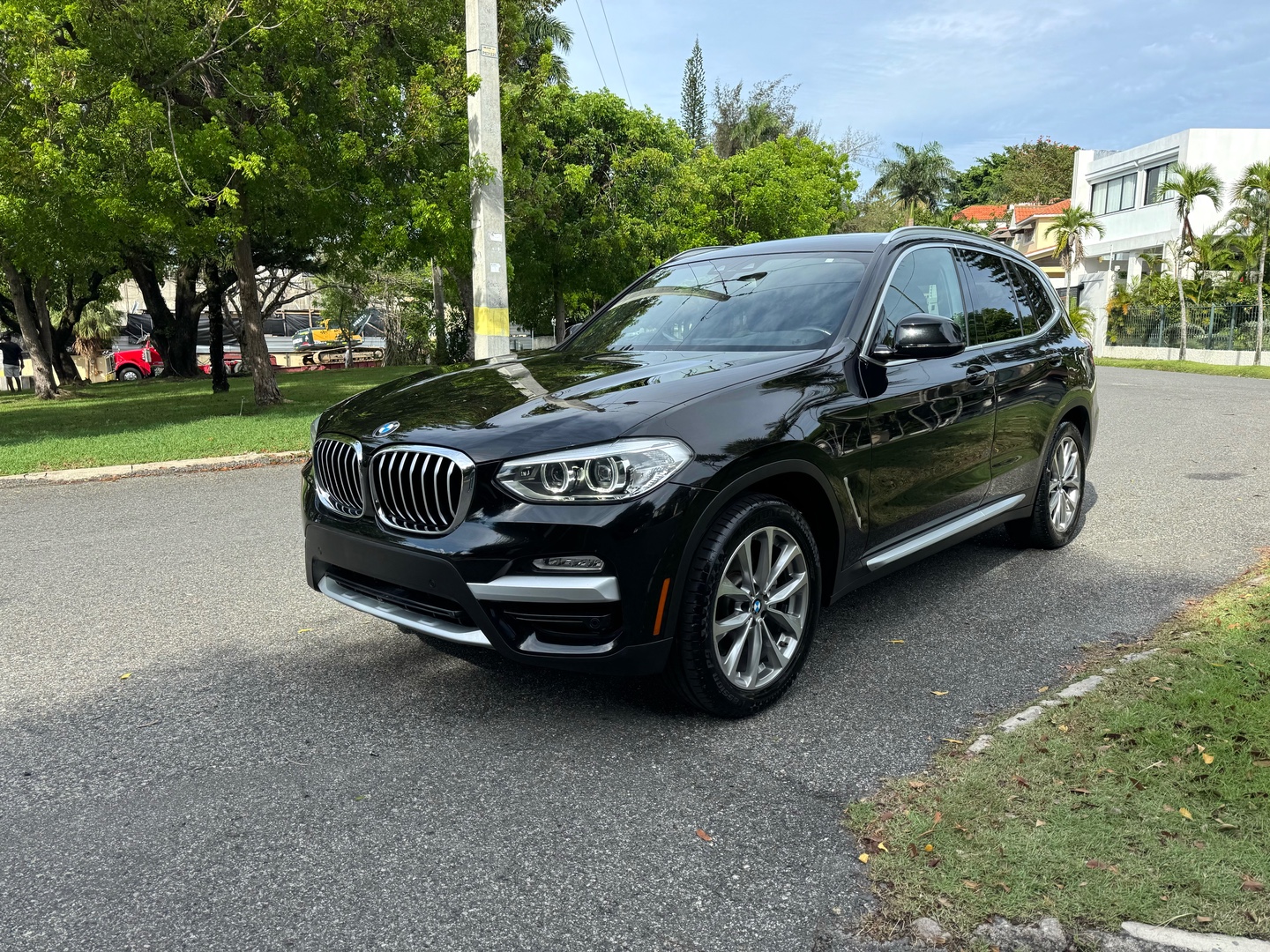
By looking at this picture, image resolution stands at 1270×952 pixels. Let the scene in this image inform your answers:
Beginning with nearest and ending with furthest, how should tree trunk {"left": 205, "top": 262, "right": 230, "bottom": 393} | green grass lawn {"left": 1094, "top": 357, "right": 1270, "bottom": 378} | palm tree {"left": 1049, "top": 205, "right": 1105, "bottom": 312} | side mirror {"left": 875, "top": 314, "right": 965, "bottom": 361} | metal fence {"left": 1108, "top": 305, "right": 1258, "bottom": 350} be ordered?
side mirror {"left": 875, "top": 314, "right": 965, "bottom": 361} → tree trunk {"left": 205, "top": 262, "right": 230, "bottom": 393} → green grass lawn {"left": 1094, "top": 357, "right": 1270, "bottom": 378} → metal fence {"left": 1108, "top": 305, "right": 1258, "bottom": 350} → palm tree {"left": 1049, "top": 205, "right": 1105, "bottom": 312}

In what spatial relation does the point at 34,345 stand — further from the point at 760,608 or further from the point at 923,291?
the point at 760,608

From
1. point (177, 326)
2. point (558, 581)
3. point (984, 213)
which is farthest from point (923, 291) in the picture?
point (984, 213)

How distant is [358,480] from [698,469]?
1.29 m

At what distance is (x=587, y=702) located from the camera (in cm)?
374

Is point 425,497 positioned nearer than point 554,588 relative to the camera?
No

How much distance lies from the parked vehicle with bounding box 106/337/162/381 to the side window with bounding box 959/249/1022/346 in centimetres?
3623

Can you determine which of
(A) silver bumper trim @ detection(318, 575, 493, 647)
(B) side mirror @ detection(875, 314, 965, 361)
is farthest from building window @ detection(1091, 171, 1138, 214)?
(A) silver bumper trim @ detection(318, 575, 493, 647)

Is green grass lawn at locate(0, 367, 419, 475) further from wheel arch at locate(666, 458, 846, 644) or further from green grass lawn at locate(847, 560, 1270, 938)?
green grass lawn at locate(847, 560, 1270, 938)

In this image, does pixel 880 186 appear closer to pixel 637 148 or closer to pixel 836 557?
pixel 637 148

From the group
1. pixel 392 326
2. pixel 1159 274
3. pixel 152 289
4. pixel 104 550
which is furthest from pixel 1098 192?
pixel 104 550

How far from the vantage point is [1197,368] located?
31391 millimetres

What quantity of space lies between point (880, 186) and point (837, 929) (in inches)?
3370

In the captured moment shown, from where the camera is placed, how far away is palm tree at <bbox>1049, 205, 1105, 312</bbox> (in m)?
44.8

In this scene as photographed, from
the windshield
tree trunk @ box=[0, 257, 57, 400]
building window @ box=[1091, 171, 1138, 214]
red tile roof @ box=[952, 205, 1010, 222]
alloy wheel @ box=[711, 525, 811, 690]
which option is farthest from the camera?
red tile roof @ box=[952, 205, 1010, 222]
